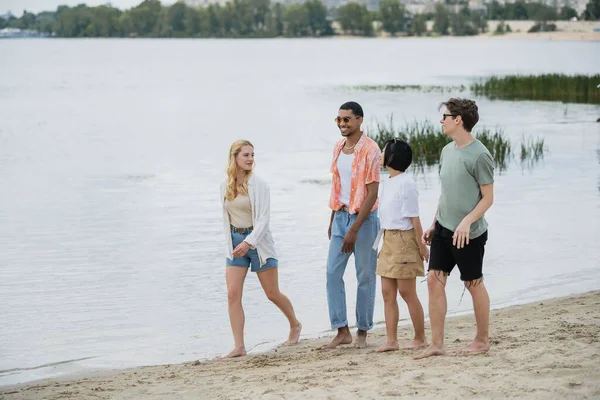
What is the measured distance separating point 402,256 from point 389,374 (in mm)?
1031

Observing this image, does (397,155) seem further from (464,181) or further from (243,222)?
(243,222)

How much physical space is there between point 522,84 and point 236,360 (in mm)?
41534

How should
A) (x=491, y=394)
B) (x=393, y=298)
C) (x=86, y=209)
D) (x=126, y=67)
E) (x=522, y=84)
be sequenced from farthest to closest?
(x=126, y=67) < (x=522, y=84) < (x=86, y=209) < (x=393, y=298) < (x=491, y=394)

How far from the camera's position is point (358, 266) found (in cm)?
767

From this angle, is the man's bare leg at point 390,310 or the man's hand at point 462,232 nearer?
the man's hand at point 462,232

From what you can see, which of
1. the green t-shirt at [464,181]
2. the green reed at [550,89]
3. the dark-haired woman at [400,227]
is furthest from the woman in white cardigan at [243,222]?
the green reed at [550,89]

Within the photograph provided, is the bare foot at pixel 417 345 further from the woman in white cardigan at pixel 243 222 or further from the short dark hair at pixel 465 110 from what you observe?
the short dark hair at pixel 465 110

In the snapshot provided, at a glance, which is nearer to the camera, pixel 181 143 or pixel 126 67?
pixel 181 143

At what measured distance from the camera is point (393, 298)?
727 centimetres

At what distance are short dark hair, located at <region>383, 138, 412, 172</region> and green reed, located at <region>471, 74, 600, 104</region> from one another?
35.0m

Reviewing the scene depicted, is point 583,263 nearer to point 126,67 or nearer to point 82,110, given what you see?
point 82,110

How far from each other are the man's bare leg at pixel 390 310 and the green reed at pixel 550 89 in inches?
1375

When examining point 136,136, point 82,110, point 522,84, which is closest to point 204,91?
point 82,110

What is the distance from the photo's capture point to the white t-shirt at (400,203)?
709 centimetres
